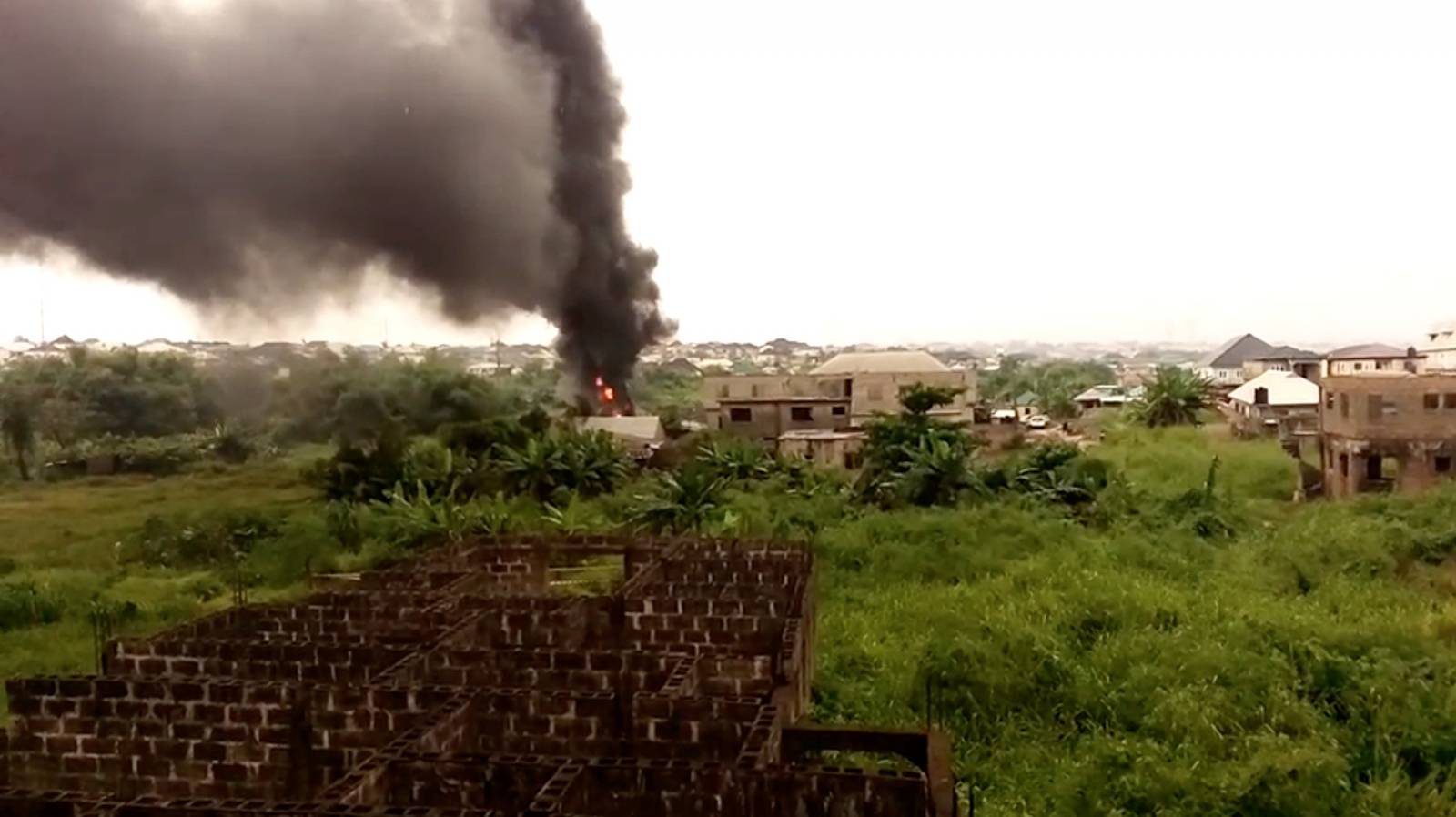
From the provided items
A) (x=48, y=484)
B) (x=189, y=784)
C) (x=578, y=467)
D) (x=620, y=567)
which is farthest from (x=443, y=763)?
(x=48, y=484)

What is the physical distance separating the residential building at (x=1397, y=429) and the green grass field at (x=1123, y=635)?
6.75ft

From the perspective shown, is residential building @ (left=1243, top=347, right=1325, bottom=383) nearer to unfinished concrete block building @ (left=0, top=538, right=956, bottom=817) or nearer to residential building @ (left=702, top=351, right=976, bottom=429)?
residential building @ (left=702, top=351, right=976, bottom=429)

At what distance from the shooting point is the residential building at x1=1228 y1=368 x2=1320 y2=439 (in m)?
29.8

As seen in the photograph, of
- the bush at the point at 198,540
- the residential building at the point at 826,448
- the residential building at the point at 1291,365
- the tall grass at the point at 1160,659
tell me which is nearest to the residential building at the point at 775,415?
the residential building at the point at 826,448

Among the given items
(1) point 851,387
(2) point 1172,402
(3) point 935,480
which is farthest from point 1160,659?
(2) point 1172,402

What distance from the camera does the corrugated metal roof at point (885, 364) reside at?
34.3m

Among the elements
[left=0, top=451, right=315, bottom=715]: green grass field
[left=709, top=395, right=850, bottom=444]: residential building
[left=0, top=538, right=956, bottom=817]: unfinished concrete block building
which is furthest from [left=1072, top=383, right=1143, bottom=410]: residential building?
[left=0, top=538, right=956, bottom=817]: unfinished concrete block building

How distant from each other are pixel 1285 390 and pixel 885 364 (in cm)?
1094

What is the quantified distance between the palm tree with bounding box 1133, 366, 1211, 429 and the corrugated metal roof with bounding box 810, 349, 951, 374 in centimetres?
570

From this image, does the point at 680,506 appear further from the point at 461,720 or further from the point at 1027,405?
the point at 1027,405

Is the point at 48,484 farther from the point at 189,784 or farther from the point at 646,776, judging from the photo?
the point at 646,776

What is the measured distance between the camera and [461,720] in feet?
21.2

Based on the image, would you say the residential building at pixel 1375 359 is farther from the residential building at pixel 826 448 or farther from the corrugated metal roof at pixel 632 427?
the corrugated metal roof at pixel 632 427

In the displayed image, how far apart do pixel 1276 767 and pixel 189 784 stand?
6607 millimetres
